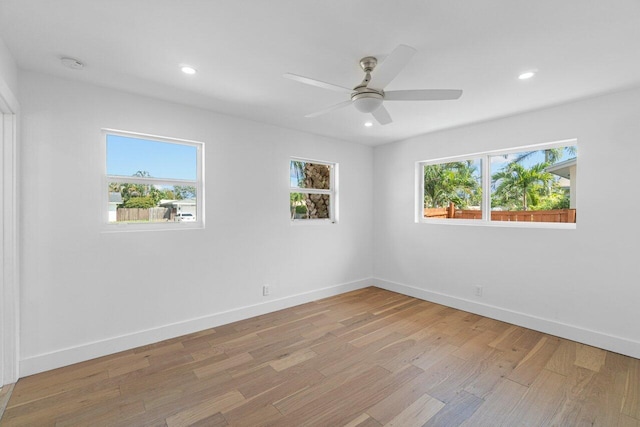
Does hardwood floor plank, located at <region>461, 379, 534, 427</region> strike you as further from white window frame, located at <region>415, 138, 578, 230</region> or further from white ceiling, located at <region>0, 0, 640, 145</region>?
white ceiling, located at <region>0, 0, 640, 145</region>

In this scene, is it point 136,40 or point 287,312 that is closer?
point 136,40

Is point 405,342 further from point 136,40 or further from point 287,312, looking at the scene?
point 136,40

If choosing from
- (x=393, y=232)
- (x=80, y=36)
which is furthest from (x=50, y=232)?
(x=393, y=232)

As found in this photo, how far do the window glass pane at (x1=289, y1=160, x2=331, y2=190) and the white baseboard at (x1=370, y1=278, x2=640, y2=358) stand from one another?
78.7 inches

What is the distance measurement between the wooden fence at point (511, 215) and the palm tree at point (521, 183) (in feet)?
0.37

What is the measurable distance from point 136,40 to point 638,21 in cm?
299

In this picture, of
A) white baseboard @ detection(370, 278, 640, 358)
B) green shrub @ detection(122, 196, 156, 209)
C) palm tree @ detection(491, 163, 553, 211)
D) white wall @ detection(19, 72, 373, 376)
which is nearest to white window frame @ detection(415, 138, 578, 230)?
palm tree @ detection(491, 163, 553, 211)

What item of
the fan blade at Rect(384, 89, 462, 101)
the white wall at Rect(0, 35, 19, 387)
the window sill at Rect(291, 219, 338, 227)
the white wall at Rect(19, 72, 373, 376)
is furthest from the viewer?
the window sill at Rect(291, 219, 338, 227)

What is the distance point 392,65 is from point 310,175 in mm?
2617

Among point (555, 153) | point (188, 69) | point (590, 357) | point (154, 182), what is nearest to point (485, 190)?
point (555, 153)

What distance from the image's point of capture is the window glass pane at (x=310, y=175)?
4133 mm

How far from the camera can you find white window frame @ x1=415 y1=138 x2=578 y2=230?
3195mm

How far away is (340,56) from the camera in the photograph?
6.88ft

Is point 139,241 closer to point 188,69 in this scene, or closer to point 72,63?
point 72,63
